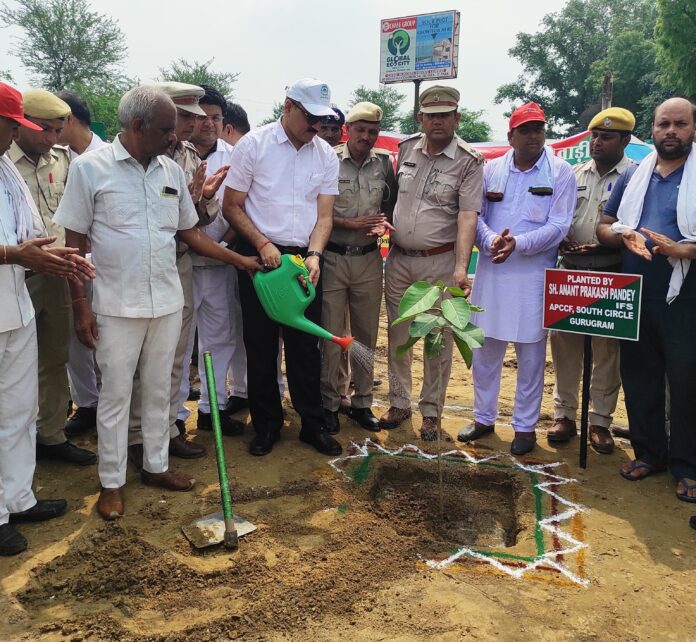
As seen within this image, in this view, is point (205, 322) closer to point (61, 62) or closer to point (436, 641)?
point (436, 641)

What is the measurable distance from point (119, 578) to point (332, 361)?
7.28 feet

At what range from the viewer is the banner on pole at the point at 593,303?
3.83m

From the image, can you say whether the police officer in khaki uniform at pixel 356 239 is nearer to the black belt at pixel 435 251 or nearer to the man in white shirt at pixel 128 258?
the black belt at pixel 435 251

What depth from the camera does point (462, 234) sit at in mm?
4328

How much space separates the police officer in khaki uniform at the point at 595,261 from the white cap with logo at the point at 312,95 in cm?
200

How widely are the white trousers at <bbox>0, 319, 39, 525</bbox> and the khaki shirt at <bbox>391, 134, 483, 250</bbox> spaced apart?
2.58m

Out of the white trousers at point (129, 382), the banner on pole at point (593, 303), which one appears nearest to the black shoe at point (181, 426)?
the white trousers at point (129, 382)

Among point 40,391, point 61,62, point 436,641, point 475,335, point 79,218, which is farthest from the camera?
point 61,62

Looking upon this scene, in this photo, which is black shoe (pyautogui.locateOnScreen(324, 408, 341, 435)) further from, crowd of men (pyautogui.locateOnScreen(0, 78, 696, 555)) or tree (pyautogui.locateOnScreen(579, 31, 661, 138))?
tree (pyautogui.locateOnScreen(579, 31, 661, 138))

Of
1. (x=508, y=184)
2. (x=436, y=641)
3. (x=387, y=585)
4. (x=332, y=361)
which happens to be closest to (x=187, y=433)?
(x=332, y=361)

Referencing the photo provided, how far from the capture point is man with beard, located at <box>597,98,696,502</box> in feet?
12.2

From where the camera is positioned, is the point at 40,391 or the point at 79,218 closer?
the point at 79,218

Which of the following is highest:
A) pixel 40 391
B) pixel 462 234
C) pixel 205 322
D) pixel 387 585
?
pixel 462 234

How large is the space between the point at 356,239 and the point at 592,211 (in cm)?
172
